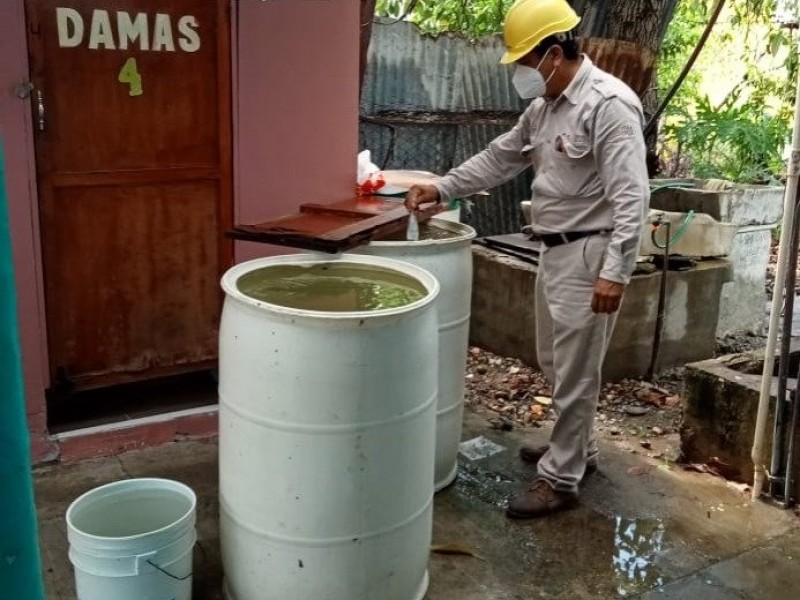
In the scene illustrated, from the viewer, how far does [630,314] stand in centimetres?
584

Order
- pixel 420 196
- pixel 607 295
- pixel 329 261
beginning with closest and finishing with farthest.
A: pixel 329 261
pixel 607 295
pixel 420 196

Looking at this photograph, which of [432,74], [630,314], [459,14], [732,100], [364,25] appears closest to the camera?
[364,25]

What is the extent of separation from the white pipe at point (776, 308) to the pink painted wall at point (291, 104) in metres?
2.23

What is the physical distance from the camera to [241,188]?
430cm

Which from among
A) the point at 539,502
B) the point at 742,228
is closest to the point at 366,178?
the point at 539,502

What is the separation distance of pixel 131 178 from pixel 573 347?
2325mm

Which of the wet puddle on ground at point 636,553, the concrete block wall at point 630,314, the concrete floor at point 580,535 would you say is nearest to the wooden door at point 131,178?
the concrete floor at point 580,535

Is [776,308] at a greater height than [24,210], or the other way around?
[24,210]

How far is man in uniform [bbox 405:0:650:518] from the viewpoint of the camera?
3.58 meters

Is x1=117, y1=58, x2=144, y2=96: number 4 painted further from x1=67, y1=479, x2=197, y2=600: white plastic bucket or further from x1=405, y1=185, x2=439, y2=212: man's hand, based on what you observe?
x1=67, y1=479, x2=197, y2=600: white plastic bucket

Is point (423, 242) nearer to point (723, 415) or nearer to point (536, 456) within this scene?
point (536, 456)

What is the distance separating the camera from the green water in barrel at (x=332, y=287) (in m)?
2.99

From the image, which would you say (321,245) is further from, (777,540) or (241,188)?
(777,540)

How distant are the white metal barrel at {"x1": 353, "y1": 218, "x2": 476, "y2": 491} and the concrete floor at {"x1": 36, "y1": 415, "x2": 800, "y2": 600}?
26 centimetres
